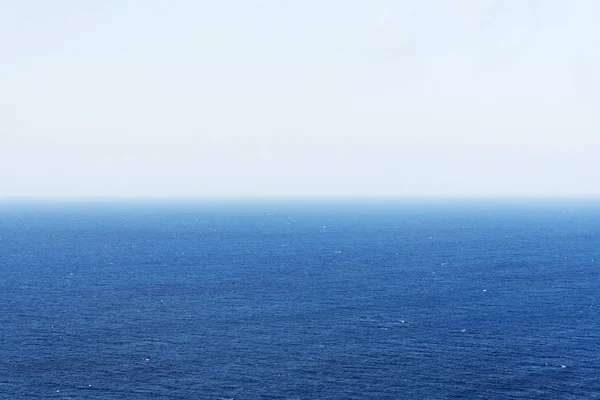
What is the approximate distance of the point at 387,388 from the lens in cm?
7962

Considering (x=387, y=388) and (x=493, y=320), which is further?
(x=493, y=320)

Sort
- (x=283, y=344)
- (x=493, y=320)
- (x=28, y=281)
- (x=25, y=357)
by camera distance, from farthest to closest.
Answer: (x=28, y=281) < (x=493, y=320) < (x=283, y=344) < (x=25, y=357)

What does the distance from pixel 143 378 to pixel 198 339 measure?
19422 millimetres

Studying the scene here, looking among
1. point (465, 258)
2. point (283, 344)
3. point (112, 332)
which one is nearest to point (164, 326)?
point (112, 332)

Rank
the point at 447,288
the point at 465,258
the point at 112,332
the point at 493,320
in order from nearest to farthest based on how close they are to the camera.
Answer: the point at 112,332, the point at 493,320, the point at 447,288, the point at 465,258

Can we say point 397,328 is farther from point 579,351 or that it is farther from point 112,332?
point 112,332

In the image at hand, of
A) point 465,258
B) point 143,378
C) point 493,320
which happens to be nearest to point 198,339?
point 143,378

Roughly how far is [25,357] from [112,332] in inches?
642

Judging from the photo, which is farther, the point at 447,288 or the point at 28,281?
the point at 28,281

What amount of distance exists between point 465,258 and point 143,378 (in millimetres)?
136743

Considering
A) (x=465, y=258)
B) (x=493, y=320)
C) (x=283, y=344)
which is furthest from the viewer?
(x=465, y=258)

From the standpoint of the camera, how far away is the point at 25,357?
90875 millimetres

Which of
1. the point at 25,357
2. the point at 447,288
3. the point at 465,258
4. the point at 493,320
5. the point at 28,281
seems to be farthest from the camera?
the point at 465,258

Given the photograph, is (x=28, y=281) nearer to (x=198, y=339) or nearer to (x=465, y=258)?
(x=198, y=339)
